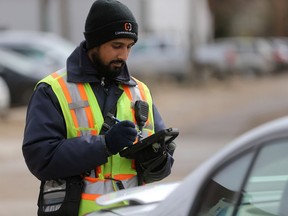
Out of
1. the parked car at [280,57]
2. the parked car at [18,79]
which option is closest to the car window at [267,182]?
the parked car at [18,79]

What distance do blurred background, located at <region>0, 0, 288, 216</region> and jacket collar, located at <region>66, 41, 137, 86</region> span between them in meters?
5.17

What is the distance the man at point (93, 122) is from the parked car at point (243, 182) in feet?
1.87

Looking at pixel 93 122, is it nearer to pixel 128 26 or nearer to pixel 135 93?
pixel 135 93

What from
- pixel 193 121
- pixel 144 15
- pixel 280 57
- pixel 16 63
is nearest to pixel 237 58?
pixel 144 15

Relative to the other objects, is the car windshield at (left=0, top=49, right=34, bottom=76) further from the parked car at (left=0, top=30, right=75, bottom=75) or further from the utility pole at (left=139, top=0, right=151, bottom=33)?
the utility pole at (left=139, top=0, right=151, bottom=33)

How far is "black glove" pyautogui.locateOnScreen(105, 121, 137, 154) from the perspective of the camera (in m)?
3.96

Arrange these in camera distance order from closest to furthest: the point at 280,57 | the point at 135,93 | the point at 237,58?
the point at 135,93 < the point at 237,58 < the point at 280,57

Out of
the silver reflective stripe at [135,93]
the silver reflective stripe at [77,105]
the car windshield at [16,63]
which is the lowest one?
the car windshield at [16,63]

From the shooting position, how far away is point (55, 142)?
406 centimetres

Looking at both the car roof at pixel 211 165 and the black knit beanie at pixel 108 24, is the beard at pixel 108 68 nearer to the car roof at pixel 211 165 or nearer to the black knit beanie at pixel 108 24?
the black knit beanie at pixel 108 24

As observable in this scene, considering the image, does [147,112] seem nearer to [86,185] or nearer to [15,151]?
[86,185]

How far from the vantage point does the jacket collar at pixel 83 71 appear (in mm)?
4203

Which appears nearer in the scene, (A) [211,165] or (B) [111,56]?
(A) [211,165]

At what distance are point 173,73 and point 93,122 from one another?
90.0 ft
